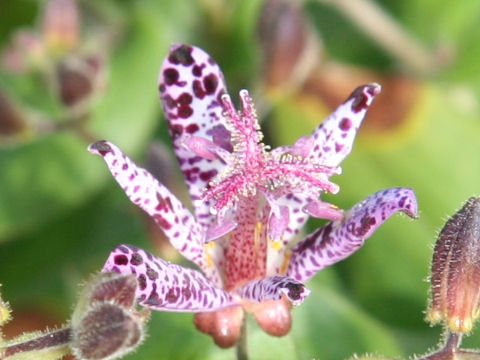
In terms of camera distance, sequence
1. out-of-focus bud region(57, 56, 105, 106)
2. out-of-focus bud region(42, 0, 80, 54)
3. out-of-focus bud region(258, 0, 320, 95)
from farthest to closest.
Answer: out-of-focus bud region(42, 0, 80, 54)
out-of-focus bud region(258, 0, 320, 95)
out-of-focus bud region(57, 56, 105, 106)

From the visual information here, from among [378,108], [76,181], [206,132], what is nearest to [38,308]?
[76,181]

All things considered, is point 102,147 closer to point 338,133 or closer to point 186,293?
point 186,293

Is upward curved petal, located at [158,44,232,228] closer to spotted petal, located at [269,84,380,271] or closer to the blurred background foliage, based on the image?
spotted petal, located at [269,84,380,271]

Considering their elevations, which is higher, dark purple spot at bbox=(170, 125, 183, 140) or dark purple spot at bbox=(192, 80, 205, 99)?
dark purple spot at bbox=(192, 80, 205, 99)

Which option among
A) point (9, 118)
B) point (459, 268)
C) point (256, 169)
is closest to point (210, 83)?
point (256, 169)

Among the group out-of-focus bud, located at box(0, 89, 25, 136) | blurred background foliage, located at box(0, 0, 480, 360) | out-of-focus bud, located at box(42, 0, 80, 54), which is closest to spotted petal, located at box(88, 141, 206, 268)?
blurred background foliage, located at box(0, 0, 480, 360)

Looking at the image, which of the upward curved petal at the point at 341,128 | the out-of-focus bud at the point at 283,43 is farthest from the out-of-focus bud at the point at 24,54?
the upward curved petal at the point at 341,128

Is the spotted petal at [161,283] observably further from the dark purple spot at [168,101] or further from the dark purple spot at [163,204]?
the dark purple spot at [168,101]

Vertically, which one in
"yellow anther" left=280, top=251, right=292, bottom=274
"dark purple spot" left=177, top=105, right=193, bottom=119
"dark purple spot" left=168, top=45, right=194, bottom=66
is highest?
"dark purple spot" left=168, top=45, right=194, bottom=66
